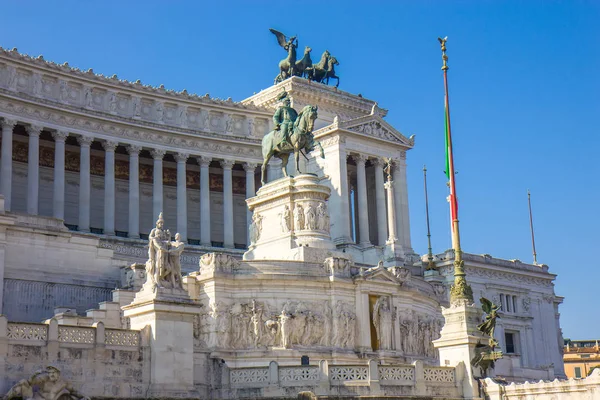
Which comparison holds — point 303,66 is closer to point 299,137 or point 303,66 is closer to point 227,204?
point 227,204

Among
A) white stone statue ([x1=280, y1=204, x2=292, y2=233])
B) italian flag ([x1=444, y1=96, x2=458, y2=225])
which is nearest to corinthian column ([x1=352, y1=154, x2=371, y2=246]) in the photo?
white stone statue ([x1=280, y1=204, x2=292, y2=233])

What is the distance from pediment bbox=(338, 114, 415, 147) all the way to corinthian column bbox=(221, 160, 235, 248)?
10.0 metres

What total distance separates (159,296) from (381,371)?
766cm

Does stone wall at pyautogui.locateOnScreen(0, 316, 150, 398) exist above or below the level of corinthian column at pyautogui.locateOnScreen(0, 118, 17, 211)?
below

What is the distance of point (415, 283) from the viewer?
4662cm

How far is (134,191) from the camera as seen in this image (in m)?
69.0

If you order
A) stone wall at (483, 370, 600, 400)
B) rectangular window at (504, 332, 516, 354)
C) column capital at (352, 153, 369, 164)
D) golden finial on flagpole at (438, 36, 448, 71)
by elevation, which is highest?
column capital at (352, 153, 369, 164)

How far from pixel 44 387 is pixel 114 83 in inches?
Answer: 1889

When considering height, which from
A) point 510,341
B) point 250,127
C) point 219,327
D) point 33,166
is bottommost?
point 219,327

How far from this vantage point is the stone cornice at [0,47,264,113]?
64.3 meters

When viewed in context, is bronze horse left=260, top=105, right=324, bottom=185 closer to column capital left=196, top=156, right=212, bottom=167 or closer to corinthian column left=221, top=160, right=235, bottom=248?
corinthian column left=221, top=160, right=235, bottom=248

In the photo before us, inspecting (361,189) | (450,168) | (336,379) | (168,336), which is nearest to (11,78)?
(361,189)

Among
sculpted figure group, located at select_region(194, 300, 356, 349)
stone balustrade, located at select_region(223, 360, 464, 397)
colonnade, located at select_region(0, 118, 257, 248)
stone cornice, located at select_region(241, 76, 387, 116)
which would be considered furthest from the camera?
stone cornice, located at select_region(241, 76, 387, 116)

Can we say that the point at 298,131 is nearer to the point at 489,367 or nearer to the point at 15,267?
the point at 15,267
